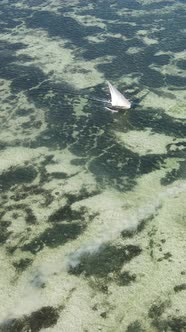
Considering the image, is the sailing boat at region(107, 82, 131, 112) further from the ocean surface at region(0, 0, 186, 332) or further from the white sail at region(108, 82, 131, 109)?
the ocean surface at region(0, 0, 186, 332)

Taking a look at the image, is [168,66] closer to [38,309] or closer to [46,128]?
[46,128]

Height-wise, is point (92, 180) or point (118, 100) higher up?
point (118, 100)

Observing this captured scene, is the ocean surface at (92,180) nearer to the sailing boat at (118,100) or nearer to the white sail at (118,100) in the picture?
the sailing boat at (118,100)

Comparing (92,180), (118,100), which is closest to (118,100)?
(118,100)

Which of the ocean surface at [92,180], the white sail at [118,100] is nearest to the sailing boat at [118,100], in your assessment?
the white sail at [118,100]

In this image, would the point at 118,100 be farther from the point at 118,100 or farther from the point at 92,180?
the point at 92,180

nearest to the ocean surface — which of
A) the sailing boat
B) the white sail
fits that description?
the sailing boat
